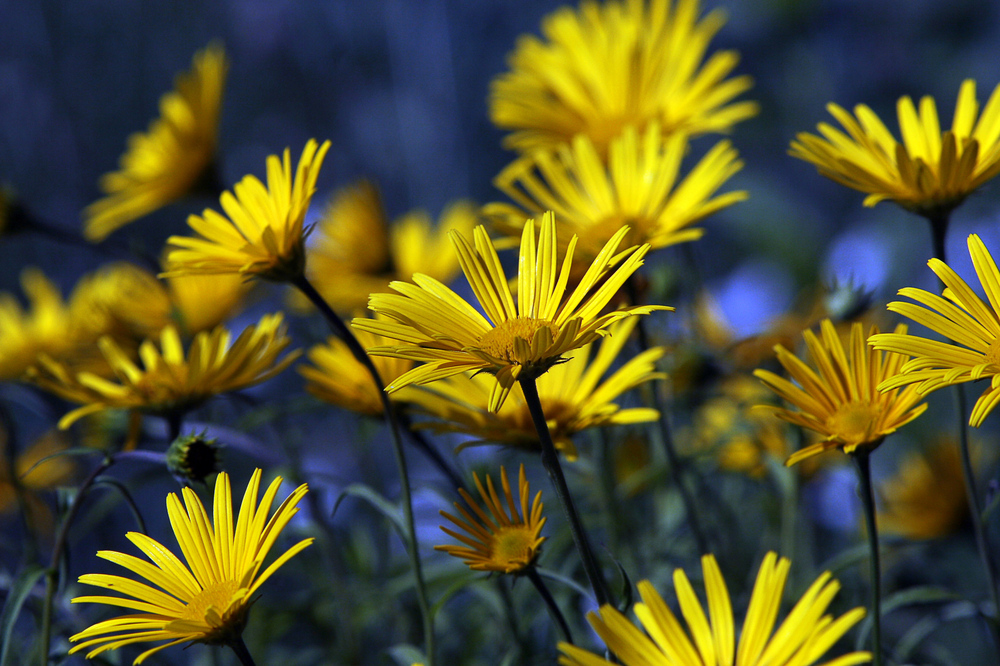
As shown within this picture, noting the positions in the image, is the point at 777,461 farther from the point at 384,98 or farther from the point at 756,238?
the point at 384,98

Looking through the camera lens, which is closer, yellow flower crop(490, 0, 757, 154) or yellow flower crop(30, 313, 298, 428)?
yellow flower crop(30, 313, 298, 428)

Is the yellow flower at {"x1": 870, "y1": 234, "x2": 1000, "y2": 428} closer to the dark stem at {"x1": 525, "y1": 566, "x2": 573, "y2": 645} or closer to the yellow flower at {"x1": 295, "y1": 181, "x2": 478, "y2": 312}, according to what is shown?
the dark stem at {"x1": 525, "y1": 566, "x2": 573, "y2": 645}

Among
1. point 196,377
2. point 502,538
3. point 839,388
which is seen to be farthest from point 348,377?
point 839,388

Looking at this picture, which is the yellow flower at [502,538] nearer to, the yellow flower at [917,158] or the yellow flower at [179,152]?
the yellow flower at [917,158]

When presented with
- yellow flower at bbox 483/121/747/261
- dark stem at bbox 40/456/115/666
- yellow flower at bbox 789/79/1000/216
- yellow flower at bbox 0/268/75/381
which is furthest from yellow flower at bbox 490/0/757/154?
yellow flower at bbox 0/268/75/381

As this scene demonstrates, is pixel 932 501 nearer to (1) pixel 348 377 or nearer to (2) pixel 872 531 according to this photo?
(2) pixel 872 531

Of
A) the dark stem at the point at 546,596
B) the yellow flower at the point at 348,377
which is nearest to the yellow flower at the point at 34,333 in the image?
the yellow flower at the point at 348,377
